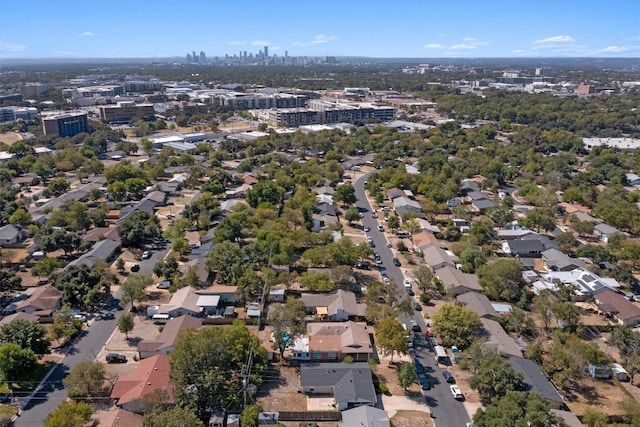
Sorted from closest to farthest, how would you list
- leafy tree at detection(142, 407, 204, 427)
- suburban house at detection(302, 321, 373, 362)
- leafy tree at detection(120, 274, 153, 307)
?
leafy tree at detection(142, 407, 204, 427)
suburban house at detection(302, 321, 373, 362)
leafy tree at detection(120, 274, 153, 307)

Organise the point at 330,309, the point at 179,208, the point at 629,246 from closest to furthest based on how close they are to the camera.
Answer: the point at 330,309, the point at 629,246, the point at 179,208

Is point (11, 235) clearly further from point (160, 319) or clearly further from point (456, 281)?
point (456, 281)

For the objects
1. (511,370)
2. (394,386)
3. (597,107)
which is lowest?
(394,386)

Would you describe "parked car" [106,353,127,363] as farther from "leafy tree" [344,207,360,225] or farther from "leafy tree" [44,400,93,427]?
"leafy tree" [344,207,360,225]

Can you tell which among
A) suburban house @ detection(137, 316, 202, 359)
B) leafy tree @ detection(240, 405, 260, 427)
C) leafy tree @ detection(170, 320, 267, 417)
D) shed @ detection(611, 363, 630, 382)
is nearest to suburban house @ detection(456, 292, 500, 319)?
shed @ detection(611, 363, 630, 382)

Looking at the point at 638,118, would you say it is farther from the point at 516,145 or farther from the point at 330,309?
the point at 330,309

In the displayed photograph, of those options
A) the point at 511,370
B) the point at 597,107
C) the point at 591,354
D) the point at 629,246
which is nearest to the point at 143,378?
the point at 511,370

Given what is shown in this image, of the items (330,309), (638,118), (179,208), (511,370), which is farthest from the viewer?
(638,118)
